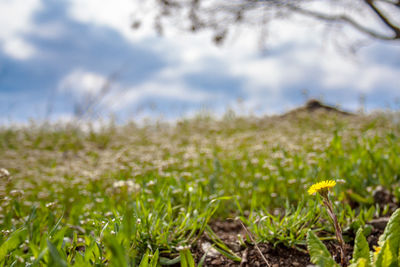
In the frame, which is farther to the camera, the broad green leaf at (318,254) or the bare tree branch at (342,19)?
the bare tree branch at (342,19)

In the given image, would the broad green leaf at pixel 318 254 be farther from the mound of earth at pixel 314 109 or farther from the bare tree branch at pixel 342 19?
the mound of earth at pixel 314 109

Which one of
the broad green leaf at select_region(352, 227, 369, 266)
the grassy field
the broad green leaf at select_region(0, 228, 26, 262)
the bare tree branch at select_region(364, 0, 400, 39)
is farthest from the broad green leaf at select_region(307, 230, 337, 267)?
the bare tree branch at select_region(364, 0, 400, 39)

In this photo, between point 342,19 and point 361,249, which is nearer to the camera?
point 361,249

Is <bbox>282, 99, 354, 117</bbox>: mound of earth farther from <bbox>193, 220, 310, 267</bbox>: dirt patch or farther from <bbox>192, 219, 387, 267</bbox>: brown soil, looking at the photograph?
<bbox>193, 220, 310, 267</bbox>: dirt patch

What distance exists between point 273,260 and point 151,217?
33.2 inches

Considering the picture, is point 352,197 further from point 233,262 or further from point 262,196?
point 233,262

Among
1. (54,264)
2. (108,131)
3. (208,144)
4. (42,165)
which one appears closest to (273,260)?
(54,264)

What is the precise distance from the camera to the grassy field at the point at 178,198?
74.1 inches

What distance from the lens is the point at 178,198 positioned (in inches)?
124

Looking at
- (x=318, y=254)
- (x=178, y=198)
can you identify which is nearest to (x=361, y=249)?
(x=318, y=254)

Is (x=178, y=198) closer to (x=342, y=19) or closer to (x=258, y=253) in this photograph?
(x=258, y=253)

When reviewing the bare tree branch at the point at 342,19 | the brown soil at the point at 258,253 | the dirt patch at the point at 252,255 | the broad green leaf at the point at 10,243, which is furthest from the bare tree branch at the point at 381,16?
the broad green leaf at the point at 10,243

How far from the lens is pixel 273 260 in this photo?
2.22 m

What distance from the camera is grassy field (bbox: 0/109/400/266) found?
1881 millimetres
